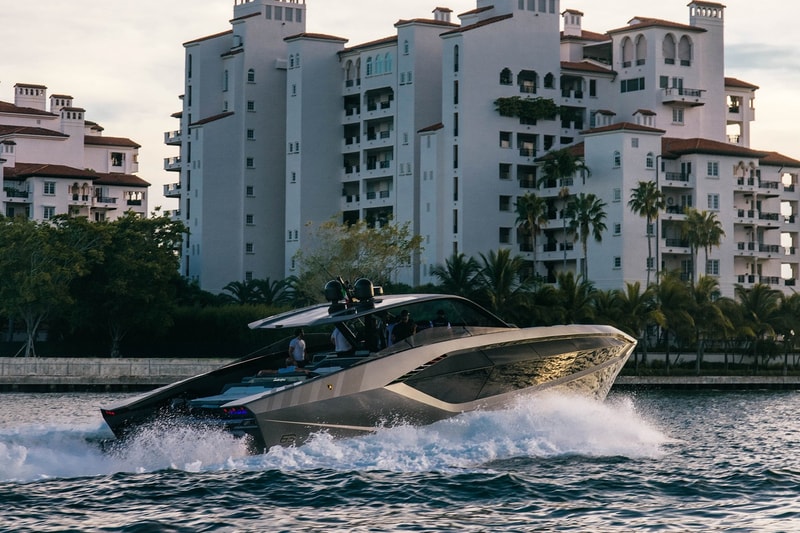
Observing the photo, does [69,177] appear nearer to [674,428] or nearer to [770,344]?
[770,344]

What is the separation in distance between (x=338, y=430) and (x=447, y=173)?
3233 inches

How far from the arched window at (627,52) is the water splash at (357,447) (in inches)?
3477

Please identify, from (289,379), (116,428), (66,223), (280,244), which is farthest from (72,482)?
(280,244)

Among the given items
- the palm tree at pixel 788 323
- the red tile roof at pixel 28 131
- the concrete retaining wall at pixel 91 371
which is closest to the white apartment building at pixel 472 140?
the palm tree at pixel 788 323

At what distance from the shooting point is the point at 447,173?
106 meters

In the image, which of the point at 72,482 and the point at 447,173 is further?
the point at 447,173

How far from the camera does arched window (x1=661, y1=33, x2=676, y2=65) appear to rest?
11205 centimetres

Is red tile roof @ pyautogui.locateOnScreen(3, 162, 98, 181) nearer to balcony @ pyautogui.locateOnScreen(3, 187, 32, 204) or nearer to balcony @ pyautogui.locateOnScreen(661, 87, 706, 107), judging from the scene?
balcony @ pyautogui.locateOnScreen(3, 187, 32, 204)

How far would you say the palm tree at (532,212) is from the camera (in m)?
103

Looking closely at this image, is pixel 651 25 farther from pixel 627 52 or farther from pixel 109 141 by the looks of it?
pixel 109 141

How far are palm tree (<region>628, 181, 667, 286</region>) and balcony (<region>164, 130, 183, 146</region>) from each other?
144 ft

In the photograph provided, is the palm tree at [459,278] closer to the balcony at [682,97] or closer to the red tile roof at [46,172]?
the balcony at [682,97]

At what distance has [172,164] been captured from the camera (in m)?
126

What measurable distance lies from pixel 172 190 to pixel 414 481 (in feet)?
345
